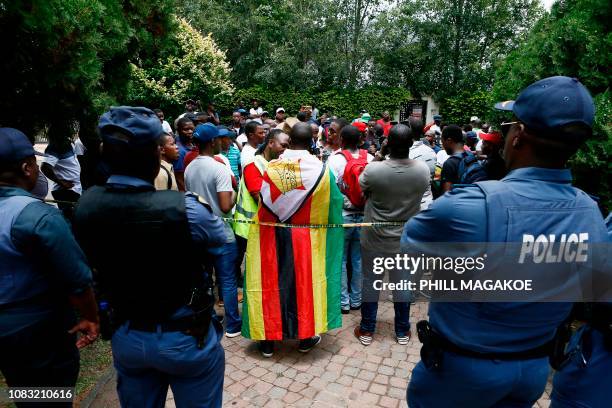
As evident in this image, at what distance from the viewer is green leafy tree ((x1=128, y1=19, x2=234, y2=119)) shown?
15.6 m

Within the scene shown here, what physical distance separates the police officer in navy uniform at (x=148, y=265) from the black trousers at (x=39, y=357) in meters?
0.54

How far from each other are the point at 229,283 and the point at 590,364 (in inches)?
124

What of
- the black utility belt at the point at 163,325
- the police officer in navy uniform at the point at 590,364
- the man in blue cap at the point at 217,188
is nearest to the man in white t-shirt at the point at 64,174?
the man in blue cap at the point at 217,188

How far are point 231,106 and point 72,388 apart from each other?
22095mm

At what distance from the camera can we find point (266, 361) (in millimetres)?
3945

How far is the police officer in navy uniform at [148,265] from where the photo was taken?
6.17ft

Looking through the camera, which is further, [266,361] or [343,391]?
[266,361]

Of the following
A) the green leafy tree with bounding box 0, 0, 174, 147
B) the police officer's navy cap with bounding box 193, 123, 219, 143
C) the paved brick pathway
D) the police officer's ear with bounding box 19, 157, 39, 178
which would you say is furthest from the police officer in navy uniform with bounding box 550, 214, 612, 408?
the green leafy tree with bounding box 0, 0, 174, 147

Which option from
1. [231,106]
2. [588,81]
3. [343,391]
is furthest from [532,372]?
[231,106]

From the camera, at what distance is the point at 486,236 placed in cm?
160

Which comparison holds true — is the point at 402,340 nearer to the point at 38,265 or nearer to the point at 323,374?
the point at 323,374

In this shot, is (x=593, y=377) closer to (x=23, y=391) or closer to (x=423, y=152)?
(x=23, y=391)

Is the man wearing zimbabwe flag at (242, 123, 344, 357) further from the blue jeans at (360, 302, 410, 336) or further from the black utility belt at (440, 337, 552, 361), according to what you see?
the black utility belt at (440, 337, 552, 361)

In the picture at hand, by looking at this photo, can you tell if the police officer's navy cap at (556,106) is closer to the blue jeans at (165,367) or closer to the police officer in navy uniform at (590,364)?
the police officer in navy uniform at (590,364)
